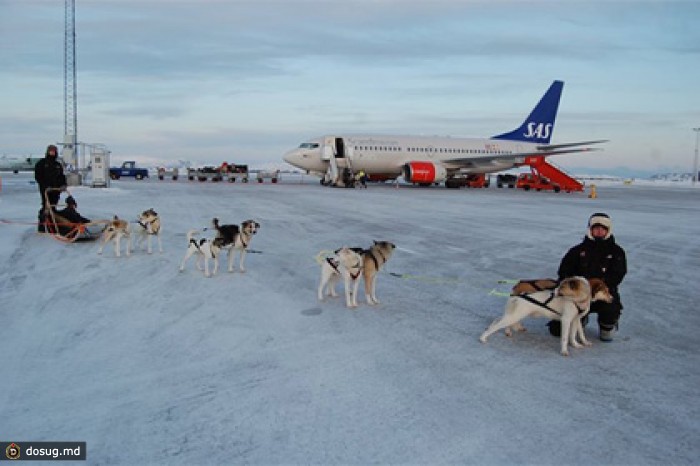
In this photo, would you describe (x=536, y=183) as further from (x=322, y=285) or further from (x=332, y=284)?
(x=322, y=285)

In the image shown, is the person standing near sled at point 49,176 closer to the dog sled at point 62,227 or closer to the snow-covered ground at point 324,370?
the dog sled at point 62,227

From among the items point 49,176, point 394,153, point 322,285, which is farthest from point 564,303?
point 394,153

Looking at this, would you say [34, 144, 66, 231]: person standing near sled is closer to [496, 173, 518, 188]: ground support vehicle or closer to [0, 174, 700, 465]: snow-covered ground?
[0, 174, 700, 465]: snow-covered ground

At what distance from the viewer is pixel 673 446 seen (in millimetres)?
3514

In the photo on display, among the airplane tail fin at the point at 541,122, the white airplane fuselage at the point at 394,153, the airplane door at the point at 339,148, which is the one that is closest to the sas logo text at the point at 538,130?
the airplane tail fin at the point at 541,122

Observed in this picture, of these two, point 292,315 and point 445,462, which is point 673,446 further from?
point 292,315

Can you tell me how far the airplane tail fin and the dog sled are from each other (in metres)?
35.8

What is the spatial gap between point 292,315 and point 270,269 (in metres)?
2.64

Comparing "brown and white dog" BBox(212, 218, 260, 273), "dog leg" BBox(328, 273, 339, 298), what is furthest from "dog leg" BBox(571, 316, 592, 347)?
"brown and white dog" BBox(212, 218, 260, 273)

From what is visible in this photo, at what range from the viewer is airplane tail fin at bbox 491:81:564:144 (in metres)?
41.0

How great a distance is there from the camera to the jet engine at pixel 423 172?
1372 inches

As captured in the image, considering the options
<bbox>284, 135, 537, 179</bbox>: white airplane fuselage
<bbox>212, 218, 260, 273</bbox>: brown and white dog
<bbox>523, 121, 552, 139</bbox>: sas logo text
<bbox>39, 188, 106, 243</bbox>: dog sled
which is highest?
<bbox>523, 121, 552, 139</bbox>: sas logo text

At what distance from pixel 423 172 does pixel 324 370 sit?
31.0 meters

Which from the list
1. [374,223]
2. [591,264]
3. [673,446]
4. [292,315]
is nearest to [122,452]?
[292,315]
